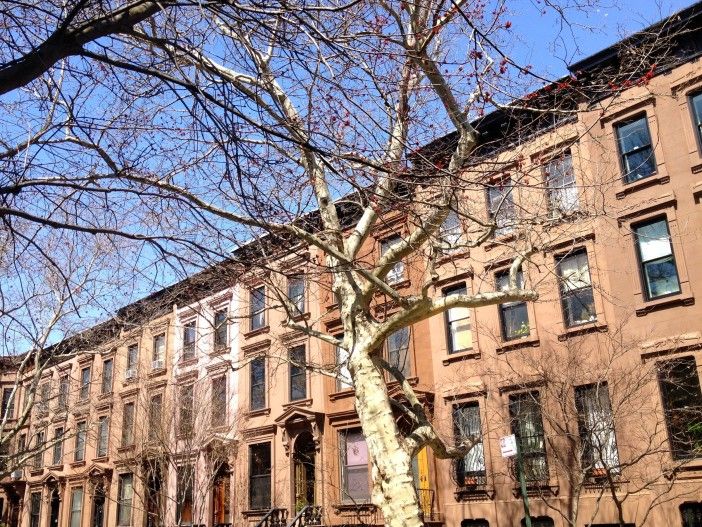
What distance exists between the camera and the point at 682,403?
52.5 ft

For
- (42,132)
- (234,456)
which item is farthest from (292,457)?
(42,132)

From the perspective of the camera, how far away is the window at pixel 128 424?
29.8m

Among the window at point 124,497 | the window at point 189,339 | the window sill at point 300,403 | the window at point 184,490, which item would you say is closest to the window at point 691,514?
the window sill at point 300,403

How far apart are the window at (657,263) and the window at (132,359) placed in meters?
23.6

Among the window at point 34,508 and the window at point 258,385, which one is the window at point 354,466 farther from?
the window at point 34,508

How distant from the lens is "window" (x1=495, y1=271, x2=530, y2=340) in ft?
63.8

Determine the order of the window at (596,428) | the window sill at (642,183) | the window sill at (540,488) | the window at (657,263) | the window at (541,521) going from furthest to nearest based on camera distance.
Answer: the window at (541,521), the window sill at (540,488), the window sill at (642,183), the window at (657,263), the window at (596,428)

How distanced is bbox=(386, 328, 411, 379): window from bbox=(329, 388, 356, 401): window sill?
181 cm

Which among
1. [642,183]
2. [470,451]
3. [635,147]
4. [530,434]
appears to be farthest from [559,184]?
[470,451]

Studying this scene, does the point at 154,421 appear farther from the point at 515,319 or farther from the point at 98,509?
the point at 98,509

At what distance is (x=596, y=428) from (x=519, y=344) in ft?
12.3

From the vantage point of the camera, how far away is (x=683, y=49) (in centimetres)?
1755

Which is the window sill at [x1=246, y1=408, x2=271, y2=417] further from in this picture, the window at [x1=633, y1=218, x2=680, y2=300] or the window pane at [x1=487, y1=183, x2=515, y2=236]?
the window at [x1=633, y1=218, x2=680, y2=300]

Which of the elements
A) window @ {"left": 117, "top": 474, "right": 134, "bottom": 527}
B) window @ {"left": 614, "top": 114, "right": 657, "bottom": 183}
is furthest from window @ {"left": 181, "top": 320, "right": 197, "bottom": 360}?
window @ {"left": 614, "top": 114, "right": 657, "bottom": 183}
